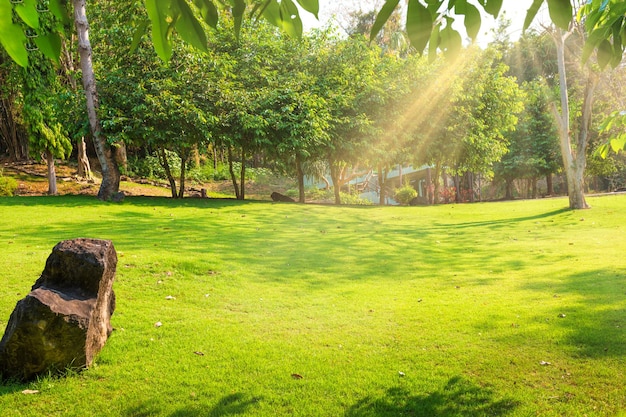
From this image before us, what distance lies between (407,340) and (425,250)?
5.59 metres

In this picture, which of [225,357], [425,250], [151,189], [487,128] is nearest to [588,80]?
[487,128]

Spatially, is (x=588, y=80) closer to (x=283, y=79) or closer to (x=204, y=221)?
(x=283, y=79)

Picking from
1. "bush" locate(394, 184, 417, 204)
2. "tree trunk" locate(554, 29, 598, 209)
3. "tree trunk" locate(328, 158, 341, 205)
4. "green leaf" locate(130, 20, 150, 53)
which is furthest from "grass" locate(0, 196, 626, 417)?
"bush" locate(394, 184, 417, 204)

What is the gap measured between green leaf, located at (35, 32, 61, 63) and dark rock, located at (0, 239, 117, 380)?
2.96m

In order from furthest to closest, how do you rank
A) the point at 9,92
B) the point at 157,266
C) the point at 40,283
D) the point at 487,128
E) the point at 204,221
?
the point at 487,128 < the point at 9,92 < the point at 204,221 < the point at 157,266 < the point at 40,283

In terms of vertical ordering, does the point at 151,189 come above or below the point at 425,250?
above

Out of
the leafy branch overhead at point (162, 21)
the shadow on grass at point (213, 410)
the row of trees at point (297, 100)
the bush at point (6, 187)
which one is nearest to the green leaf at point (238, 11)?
the leafy branch overhead at point (162, 21)

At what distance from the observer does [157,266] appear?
684cm

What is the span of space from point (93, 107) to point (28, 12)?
15283 mm

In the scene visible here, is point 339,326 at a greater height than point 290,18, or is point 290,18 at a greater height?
point 290,18

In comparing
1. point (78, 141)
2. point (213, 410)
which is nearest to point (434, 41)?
point (213, 410)

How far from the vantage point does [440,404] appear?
3416mm

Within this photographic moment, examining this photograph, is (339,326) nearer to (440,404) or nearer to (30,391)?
(440,404)

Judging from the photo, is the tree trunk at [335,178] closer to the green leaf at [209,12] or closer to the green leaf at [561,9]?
the green leaf at [209,12]
